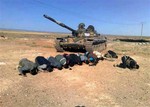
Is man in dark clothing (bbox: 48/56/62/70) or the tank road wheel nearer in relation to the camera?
man in dark clothing (bbox: 48/56/62/70)

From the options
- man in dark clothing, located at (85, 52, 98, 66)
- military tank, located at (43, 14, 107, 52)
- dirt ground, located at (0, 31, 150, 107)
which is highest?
military tank, located at (43, 14, 107, 52)

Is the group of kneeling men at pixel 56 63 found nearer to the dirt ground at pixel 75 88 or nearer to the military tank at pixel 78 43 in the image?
the dirt ground at pixel 75 88

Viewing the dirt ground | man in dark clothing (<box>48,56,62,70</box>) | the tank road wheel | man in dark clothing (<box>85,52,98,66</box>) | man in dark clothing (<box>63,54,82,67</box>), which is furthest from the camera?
the tank road wheel

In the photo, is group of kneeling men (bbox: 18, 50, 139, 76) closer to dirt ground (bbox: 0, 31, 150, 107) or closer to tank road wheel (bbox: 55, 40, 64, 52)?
dirt ground (bbox: 0, 31, 150, 107)

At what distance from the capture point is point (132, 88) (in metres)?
9.62

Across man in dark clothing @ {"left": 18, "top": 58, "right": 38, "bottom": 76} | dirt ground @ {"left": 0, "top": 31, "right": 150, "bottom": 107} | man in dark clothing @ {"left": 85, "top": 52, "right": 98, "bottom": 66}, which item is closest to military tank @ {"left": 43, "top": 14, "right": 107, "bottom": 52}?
man in dark clothing @ {"left": 85, "top": 52, "right": 98, "bottom": 66}

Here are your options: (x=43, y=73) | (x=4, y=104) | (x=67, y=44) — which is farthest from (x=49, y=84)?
(x=67, y=44)

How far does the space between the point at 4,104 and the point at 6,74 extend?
12.2 ft

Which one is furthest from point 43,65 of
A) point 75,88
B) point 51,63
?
point 75,88

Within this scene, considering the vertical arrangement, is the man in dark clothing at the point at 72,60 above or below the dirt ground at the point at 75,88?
above

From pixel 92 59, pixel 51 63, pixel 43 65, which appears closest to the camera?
pixel 43 65

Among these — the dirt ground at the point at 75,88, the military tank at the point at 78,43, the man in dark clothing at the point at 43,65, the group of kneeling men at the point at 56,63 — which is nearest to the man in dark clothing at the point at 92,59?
the group of kneeling men at the point at 56,63

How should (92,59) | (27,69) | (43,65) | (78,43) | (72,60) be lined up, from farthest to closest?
1. (78,43)
2. (92,59)
3. (72,60)
4. (43,65)
5. (27,69)

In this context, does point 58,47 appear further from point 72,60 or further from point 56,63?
point 56,63
